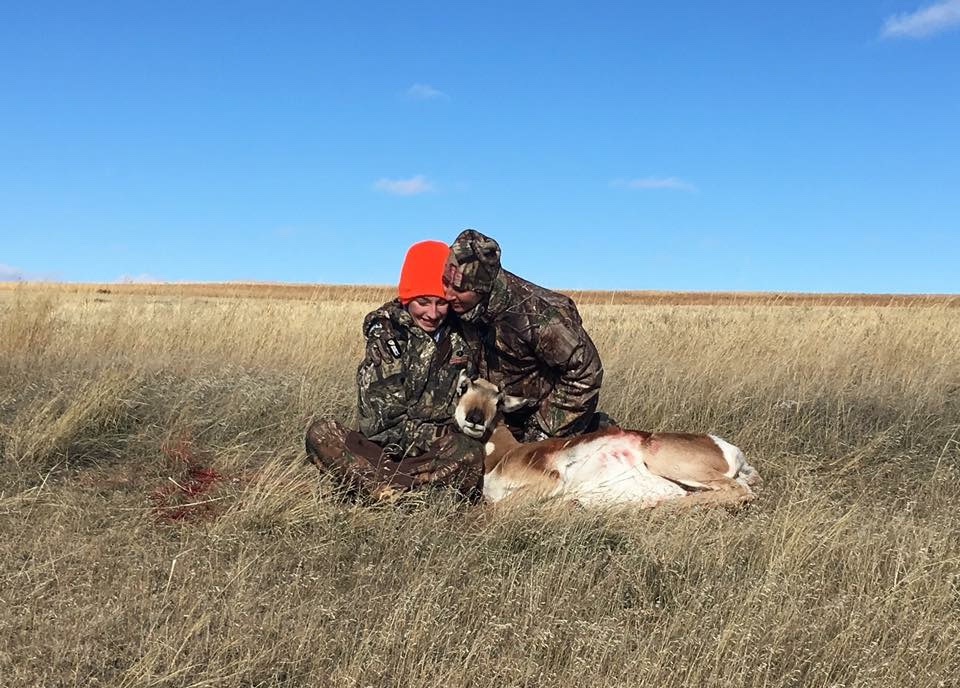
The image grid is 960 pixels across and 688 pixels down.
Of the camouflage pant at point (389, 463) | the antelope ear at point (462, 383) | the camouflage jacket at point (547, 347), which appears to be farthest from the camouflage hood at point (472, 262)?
the camouflage pant at point (389, 463)

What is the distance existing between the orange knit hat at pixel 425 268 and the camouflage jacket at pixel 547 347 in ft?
1.21

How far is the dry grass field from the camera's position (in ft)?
9.73

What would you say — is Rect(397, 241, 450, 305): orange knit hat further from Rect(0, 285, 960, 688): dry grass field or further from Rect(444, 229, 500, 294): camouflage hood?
Rect(0, 285, 960, 688): dry grass field

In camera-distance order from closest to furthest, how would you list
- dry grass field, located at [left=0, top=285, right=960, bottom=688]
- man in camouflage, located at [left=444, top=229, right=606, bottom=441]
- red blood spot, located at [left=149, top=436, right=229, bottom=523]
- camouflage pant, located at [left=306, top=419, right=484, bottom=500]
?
dry grass field, located at [left=0, top=285, right=960, bottom=688]
red blood spot, located at [left=149, top=436, right=229, bottom=523]
camouflage pant, located at [left=306, top=419, right=484, bottom=500]
man in camouflage, located at [left=444, top=229, right=606, bottom=441]

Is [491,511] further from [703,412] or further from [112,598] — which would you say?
A: [703,412]

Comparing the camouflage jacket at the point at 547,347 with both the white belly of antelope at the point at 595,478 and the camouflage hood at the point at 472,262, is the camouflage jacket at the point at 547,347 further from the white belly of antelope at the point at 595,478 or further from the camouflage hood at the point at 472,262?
the white belly of antelope at the point at 595,478

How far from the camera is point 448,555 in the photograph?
12.8 ft

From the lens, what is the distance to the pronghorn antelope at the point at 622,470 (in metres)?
4.88

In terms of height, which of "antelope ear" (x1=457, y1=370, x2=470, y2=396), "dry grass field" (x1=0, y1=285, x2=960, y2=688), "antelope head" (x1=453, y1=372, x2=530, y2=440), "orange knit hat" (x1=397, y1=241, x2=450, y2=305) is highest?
"orange knit hat" (x1=397, y1=241, x2=450, y2=305)

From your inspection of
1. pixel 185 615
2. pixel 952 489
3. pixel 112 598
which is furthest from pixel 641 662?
pixel 952 489

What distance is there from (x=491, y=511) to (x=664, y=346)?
5.46 meters

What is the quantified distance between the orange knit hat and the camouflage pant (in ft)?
2.83

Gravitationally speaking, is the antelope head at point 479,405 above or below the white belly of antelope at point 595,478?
above

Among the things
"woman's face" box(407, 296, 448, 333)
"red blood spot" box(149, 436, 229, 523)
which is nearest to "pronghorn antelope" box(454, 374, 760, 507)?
"woman's face" box(407, 296, 448, 333)
